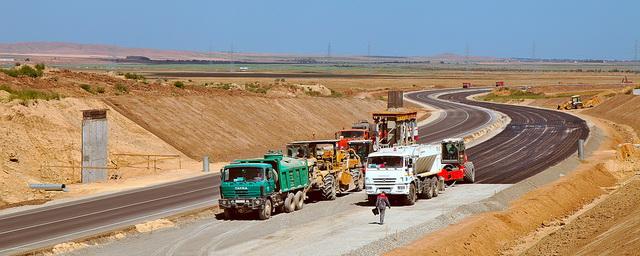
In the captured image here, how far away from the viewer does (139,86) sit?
98.1 metres

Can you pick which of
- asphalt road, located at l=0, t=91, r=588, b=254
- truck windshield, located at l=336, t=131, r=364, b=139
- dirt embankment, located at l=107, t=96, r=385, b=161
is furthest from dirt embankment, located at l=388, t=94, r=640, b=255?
dirt embankment, located at l=107, t=96, r=385, b=161

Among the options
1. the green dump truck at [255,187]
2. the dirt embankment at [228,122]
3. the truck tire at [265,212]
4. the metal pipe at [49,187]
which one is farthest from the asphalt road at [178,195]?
the dirt embankment at [228,122]

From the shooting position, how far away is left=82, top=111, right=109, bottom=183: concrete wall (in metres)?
62.0

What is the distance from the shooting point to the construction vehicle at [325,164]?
47719 millimetres

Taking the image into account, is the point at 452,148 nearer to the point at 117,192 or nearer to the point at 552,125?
the point at 117,192

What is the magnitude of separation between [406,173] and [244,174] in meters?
8.20

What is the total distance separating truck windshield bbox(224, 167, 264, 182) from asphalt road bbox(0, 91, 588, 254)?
14.4 feet

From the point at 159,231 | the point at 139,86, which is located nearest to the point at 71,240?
the point at 159,231

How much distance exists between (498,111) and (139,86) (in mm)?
60165

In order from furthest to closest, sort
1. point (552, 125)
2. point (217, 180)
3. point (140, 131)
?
point (552, 125)
point (140, 131)
point (217, 180)

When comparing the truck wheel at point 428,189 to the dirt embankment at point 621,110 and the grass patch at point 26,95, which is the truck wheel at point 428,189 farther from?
the dirt embankment at point 621,110

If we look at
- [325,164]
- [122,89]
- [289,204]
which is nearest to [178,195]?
[325,164]

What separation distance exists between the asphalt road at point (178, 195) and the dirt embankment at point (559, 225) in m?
5.67

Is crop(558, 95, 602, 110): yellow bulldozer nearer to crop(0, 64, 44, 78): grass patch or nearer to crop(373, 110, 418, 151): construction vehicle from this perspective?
crop(0, 64, 44, 78): grass patch
